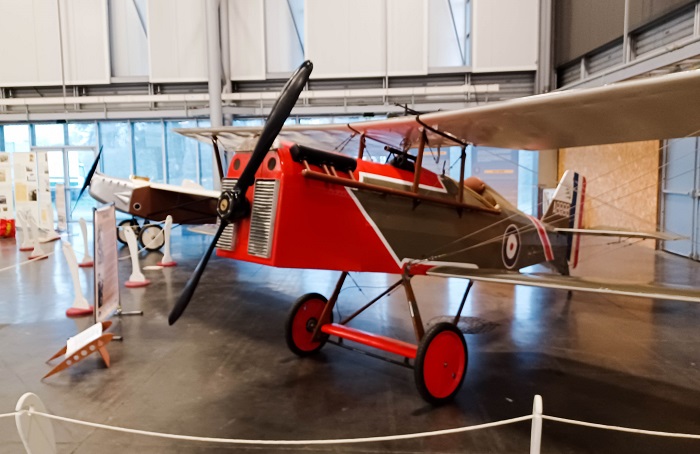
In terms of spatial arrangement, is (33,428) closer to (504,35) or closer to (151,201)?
(151,201)

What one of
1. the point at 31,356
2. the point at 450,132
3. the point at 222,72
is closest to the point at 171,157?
the point at 222,72

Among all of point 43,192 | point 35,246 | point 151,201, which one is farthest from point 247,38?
point 35,246

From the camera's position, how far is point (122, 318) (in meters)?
5.76

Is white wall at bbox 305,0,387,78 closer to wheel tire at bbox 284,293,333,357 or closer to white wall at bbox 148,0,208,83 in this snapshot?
white wall at bbox 148,0,208,83

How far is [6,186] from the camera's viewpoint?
45.8 feet

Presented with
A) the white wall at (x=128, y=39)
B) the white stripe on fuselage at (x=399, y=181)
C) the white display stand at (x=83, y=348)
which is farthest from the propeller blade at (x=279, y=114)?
the white wall at (x=128, y=39)

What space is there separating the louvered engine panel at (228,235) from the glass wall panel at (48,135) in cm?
1686

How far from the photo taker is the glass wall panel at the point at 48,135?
17344 millimetres

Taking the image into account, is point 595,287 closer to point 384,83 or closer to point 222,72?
point 384,83

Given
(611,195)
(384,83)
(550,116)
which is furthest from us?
(384,83)

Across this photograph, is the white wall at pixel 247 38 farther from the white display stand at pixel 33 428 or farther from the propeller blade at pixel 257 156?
the white display stand at pixel 33 428

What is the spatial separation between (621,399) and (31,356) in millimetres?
5113

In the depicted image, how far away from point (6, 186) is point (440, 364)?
49.2 feet

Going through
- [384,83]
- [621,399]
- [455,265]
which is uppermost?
[384,83]
